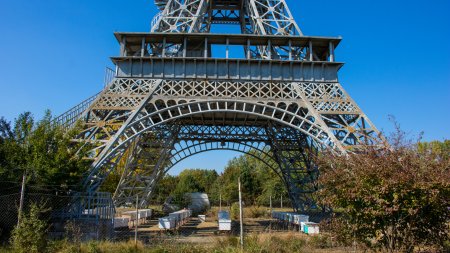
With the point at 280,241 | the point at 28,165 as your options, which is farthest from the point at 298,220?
the point at 28,165

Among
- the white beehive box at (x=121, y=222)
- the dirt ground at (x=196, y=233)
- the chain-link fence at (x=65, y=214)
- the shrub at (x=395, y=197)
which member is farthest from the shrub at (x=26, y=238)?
the white beehive box at (x=121, y=222)

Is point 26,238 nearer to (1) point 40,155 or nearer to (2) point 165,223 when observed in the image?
(1) point 40,155

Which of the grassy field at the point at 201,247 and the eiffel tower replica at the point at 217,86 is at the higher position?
the eiffel tower replica at the point at 217,86

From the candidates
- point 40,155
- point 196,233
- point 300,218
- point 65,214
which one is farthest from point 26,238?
point 300,218

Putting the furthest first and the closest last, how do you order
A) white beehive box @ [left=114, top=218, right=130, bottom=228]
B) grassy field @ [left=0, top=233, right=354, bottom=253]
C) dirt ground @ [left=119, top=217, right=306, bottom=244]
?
white beehive box @ [left=114, top=218, right=130, bottom=228] → dirt ground @ [left=119, top=217, right=306, bottom=244] → grassy field @ [left=0, top=233, right=354, bottom=253]

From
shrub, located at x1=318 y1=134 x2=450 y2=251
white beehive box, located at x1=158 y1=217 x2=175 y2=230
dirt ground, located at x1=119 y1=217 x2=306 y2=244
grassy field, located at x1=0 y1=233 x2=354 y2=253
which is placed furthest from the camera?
white beehive box, located at x1=158 y1=217 x2=175 y2=230

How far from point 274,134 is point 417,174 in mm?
18136

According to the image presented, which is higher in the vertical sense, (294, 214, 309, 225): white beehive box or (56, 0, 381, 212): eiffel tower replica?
(56, 0, 381, 212): eiffel tower replica

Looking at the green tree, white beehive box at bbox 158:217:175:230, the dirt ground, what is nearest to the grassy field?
the dirt ground

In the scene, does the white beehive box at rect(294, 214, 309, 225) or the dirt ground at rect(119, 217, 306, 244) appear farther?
the white beehive box at rect(294, 214, 309, 225)

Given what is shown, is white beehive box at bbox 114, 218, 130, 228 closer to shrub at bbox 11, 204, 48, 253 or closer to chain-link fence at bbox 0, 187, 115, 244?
chain-link fence at bbox 0, 187, 115, 244

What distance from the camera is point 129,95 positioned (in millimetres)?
18109

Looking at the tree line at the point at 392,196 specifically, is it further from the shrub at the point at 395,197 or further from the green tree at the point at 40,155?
the green tree at the point at 40,155

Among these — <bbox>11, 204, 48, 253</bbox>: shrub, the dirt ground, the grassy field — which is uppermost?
<bbox>11, 204, 48, 253</bbox>: shrub
